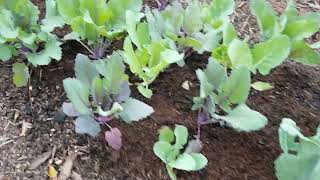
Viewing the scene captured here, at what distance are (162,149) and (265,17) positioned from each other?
559 millimetres

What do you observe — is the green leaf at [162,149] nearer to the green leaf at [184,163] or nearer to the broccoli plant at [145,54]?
the green leaf at [184,163]

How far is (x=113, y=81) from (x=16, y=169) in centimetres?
35

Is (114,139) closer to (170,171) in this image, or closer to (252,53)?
(170,171)

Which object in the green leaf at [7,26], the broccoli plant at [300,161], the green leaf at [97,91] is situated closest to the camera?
the broccoli plant at [300,161]

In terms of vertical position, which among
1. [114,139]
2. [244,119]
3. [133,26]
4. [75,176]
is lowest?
[75,176]

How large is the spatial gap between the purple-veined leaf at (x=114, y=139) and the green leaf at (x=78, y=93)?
8cm

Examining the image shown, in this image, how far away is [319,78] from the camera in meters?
1.74

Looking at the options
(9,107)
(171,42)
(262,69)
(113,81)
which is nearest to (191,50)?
(171,42)

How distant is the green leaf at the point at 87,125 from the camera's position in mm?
1431

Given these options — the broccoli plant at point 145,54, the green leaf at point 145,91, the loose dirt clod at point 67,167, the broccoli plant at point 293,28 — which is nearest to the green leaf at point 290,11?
the broccoli plant at point 293,28

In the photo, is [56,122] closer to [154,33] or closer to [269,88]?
[154,33]

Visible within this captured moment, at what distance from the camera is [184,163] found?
1381mm

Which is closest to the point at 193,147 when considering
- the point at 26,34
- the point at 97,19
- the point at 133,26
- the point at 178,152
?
the point at 178,152

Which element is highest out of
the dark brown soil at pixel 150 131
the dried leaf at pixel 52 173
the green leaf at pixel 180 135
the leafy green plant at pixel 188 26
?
the leafy green plant at pixel 188 26
